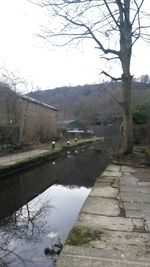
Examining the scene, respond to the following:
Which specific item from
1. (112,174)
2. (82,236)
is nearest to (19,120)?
(112,174)

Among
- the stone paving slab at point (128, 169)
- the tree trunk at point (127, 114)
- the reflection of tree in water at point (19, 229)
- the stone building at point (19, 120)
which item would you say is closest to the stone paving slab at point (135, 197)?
the reflection of tree in water at point (19, 229)

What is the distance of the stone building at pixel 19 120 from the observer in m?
23.5

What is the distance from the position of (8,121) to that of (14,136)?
4.59 feet

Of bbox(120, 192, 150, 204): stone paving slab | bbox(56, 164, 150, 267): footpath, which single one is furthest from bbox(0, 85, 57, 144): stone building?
bbox(56, 164, 150, 267): footpath

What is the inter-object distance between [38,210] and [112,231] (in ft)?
15.3

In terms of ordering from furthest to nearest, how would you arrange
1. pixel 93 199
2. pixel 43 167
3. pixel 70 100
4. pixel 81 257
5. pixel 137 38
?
pixel 70 100, pixel 43 167, pixel 137 38, pixel 93 199, pixel 81 257

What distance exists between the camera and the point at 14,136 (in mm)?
24125

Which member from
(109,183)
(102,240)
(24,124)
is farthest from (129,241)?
(24,124)

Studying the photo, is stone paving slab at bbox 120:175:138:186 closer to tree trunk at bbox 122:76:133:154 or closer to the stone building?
tree trunk at bbox 122:76:133:154

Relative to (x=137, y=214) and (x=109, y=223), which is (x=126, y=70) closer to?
(x=137, y=214)

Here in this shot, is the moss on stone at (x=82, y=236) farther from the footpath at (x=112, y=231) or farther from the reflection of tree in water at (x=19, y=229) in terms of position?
the reflection of tree in water at (x=19, y=229)

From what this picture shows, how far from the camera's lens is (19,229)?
7508 millimetres

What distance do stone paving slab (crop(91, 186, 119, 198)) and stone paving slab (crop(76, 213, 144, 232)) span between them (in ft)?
5.56

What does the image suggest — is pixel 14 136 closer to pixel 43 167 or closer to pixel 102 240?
pixel 43 167
